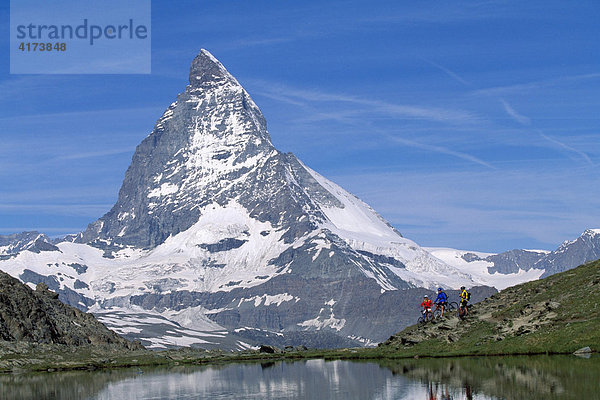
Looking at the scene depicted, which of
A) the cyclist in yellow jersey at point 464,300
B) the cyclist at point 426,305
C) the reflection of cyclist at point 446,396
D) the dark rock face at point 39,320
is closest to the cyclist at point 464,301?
the cyclist in yellow jersey at point 464,300

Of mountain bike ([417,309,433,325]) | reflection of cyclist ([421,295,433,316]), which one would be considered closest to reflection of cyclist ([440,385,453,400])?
reflection of cyclist ([421,295,433,316])

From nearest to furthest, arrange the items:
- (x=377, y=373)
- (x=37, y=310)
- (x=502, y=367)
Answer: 1. (x=502, y=367)
2. (x=377, y=373)
3. (x=37, y=310)

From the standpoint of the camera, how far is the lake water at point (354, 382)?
209 ft

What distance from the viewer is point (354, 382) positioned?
7888 centimetres

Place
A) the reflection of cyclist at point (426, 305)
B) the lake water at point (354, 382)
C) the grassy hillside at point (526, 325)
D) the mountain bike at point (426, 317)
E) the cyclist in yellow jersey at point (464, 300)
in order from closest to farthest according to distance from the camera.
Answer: the lake water at point (354, 382) < the grassy hillside at point (526, 325) < the cyclist in yellow jersey at point (464, 300) < the reflection of cyclist at point (426, 305) < the mountain bike at point (426, 317)

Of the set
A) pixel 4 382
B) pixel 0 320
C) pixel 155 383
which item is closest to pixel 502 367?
pixel 155 383

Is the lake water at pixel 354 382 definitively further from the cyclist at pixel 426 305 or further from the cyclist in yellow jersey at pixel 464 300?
the cyclist at pixel 426 305

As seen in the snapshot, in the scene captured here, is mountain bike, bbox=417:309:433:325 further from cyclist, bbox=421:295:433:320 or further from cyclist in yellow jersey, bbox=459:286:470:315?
cyclist in yellow jersey, bbox=459:286:470:315

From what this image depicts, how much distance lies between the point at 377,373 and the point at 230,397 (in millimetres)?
16606

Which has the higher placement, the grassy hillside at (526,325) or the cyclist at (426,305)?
the cyclist at (426,305)

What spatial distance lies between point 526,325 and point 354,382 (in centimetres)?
1950

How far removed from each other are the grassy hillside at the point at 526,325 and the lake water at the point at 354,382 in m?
3.27

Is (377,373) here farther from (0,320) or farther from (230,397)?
(0,320)

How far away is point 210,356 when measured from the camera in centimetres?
14512
